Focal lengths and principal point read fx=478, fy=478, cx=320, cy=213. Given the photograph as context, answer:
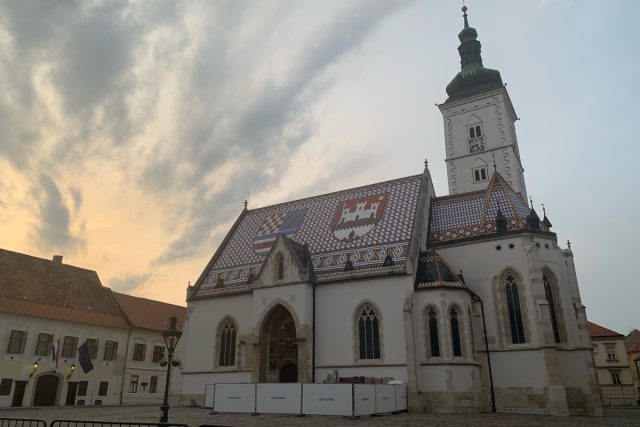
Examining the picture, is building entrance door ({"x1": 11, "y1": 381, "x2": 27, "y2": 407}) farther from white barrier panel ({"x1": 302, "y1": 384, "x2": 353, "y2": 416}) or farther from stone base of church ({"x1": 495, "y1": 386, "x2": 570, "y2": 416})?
stone base of church ({"x1": 495, "y1": 386, "x2": 570, "y2": 416})

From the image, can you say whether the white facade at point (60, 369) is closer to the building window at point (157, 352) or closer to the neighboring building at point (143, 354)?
the neighboring building at point (143, 354)

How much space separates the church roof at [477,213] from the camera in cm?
2833

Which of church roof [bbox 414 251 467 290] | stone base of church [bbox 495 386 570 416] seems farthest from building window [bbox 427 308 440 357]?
A: stone base of church [bbox 495 386 570 416]

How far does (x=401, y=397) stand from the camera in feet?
76.3

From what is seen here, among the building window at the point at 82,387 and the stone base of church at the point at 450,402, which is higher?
the building window at the point at 82,387

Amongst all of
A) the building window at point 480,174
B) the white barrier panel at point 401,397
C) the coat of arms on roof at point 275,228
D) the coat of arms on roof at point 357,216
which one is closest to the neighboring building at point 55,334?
the coat of arms on roof at point 275,228

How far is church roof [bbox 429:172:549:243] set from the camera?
28328 mm

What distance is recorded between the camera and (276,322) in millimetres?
29938

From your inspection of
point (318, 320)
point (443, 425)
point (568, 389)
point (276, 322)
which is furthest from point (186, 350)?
point (568, 389)

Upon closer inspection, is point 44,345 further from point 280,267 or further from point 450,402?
point 450,402

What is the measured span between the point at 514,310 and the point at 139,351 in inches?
1259

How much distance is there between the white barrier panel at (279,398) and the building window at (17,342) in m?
21.1

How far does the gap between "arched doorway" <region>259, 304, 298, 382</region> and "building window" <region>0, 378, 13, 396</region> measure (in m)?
17.9

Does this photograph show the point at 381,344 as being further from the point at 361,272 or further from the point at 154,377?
the point at 154,377
